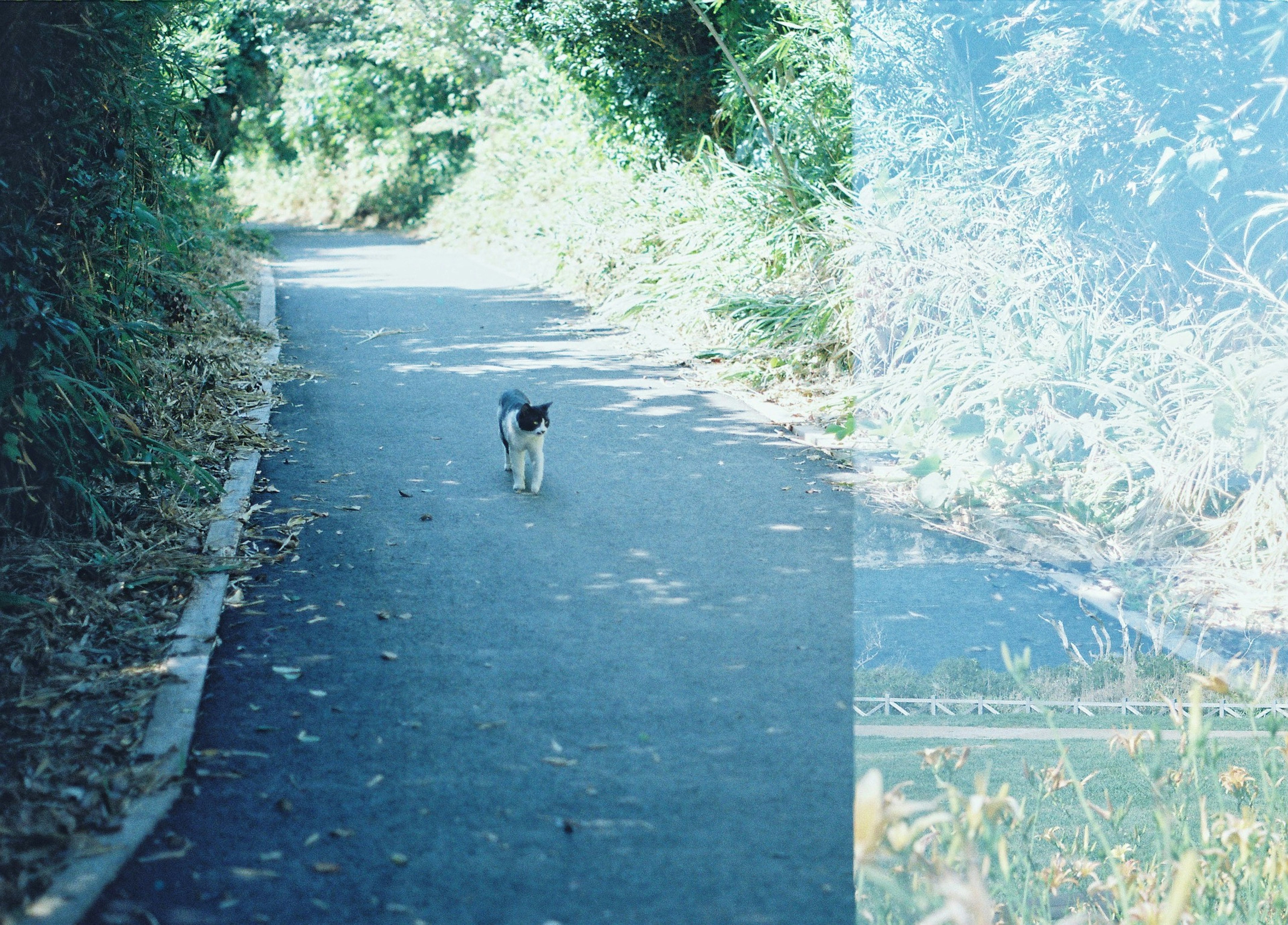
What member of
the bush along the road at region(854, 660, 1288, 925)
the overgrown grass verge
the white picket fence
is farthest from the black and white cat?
the bush along the road at region(854, 660, 1288, 925)

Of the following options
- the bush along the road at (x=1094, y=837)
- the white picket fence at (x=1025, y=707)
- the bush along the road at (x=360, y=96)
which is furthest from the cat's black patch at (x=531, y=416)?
the bush along the road at (x=360, y=96)

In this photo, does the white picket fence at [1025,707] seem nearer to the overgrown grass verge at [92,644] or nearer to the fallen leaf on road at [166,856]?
the fallen leaf on road at [166,856]

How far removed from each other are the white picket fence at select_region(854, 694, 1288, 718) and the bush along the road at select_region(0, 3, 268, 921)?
8.29 ft

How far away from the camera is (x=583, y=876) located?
3.07 m

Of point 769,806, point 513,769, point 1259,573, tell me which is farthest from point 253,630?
point 1259,573

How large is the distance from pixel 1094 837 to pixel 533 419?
3.47 metres

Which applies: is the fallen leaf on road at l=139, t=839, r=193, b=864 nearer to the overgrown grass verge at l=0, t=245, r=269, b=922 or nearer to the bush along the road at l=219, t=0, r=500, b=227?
the overgrown grass verge at l=0, t=245, r=269, b=922

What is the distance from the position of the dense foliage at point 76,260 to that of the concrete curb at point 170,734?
467mm

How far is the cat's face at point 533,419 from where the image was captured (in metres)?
6.22

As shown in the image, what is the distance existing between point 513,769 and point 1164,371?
4.74 meters

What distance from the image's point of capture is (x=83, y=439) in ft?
16.6

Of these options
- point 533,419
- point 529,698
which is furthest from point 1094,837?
point 533,419

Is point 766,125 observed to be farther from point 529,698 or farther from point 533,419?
point 529,698

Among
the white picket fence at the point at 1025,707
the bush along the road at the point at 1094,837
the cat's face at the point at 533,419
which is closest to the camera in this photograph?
the bush along the road at the point at 1094,837
